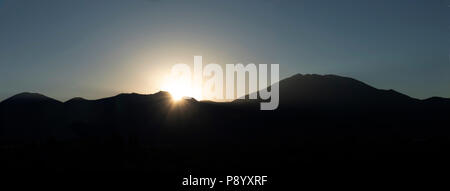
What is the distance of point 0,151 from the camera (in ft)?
220

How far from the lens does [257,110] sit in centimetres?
17338
